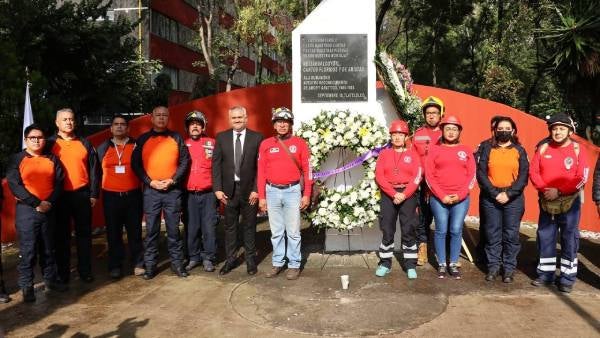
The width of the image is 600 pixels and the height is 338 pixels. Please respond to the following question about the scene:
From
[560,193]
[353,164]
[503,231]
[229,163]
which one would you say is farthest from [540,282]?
[229,163]

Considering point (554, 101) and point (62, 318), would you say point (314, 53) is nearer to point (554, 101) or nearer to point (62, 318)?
point (62, 318)

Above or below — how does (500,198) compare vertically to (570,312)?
above

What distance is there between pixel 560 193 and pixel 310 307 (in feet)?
9.01

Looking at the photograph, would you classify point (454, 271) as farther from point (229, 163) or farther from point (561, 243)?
point (229, 163)

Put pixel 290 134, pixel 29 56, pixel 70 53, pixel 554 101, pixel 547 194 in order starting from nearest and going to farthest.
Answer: pixel 547 194
pixel 290 134
pixel 29 56
pixel 70 53
pixel 554 101

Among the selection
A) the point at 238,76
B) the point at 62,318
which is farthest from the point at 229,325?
the point at 238,76

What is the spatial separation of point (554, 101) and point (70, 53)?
59.6ft

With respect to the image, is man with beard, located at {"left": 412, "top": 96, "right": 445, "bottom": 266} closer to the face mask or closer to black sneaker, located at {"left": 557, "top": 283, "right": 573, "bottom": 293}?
the face mask

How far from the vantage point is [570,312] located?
4.46 m

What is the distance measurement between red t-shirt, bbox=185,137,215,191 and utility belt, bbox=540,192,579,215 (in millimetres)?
3683

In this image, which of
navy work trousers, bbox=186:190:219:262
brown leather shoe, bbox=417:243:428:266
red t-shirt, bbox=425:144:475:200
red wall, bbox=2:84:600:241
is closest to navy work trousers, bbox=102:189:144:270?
navy work trousers, bbox=186:190:219:262

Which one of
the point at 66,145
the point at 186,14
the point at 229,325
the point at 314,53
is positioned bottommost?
the point at 229,325

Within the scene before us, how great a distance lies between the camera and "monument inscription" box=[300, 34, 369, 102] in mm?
6434

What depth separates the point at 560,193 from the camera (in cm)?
507
